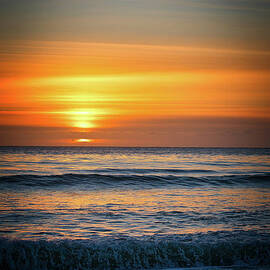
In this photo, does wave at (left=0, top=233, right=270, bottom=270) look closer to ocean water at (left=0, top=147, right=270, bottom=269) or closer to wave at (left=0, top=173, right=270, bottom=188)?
ocean water at (left=0, top=147, right=270, bottom=269)

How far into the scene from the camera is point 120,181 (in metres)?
19.3

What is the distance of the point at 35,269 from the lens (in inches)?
257

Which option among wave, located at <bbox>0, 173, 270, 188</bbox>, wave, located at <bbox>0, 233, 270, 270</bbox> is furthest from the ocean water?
wave, located at <bbox>0, 173, 270, 188</bbox>

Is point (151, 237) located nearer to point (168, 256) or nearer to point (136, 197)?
point (168, 256)

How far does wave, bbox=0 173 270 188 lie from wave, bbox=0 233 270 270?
1018 cm

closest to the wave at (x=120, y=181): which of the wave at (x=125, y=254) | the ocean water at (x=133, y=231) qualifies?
A: the ocean water at (x=133, y=231)

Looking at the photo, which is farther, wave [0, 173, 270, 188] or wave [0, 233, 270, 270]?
wave [0, 173, 270, 188]

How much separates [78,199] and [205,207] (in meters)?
5.27

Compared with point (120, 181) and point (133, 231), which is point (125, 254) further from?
point (120, 181)

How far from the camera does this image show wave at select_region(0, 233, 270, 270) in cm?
668

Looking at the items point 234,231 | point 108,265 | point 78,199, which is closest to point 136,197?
point 78,199

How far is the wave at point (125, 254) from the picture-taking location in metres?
6.68

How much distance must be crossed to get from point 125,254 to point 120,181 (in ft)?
41.1

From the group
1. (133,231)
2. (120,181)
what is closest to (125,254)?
(133,231)
